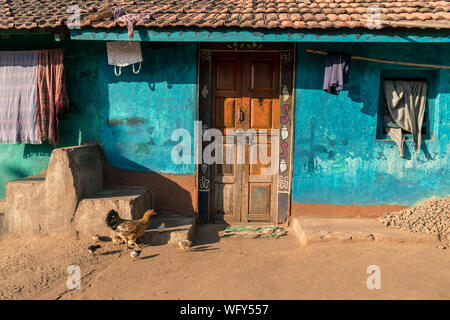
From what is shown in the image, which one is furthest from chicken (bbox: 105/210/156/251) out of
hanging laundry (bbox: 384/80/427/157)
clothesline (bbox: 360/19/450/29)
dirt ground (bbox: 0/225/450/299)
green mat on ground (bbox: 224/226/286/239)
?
clothesline (bbox: 360/19/450/29)

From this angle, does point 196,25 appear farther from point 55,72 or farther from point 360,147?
point 360,147

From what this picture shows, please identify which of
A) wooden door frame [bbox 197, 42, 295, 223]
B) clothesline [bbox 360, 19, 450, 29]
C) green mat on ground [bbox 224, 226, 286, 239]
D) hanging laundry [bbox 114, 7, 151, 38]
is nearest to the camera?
clothesline [bbox 360, 19, 450, 29]

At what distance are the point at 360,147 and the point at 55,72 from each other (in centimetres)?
554

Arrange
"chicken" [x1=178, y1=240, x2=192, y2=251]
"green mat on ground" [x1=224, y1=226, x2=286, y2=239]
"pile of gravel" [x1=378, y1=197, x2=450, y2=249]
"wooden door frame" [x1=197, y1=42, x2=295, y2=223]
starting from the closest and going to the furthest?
"chicken" [x1=178, y1=240, x2=192, y2=251], "pile of gravel" [x1=378, y1=197, x2=450, y2=249], "green mat on ground" [x1=224, y1=226, x2=286, y2=239], "wooden door frame" [x1=197, y1=42, x2=295, y2=223]

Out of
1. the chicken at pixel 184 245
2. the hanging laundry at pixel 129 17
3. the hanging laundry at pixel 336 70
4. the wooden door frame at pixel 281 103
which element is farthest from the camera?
the wooden door frame at pixel 281 103

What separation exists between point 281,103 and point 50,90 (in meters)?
4.09

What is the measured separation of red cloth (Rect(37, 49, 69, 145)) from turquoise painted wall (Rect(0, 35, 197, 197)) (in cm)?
19

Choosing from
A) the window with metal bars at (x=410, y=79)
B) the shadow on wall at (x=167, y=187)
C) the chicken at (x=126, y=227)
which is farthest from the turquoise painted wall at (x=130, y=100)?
the window with metal bars at (x=410, y=79)

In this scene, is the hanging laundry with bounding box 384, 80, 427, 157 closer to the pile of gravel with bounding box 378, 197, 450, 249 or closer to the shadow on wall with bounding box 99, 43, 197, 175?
the pile of gravel with bounding box 378, 197, 450, 249

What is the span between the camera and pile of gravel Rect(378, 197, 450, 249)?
226 inches

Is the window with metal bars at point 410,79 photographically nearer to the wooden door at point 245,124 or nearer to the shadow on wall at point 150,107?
the wooden door at point 245,124

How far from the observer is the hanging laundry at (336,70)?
601 centimetres

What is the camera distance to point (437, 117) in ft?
Result: 20.9

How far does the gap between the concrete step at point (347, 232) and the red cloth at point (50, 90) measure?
465 cm
